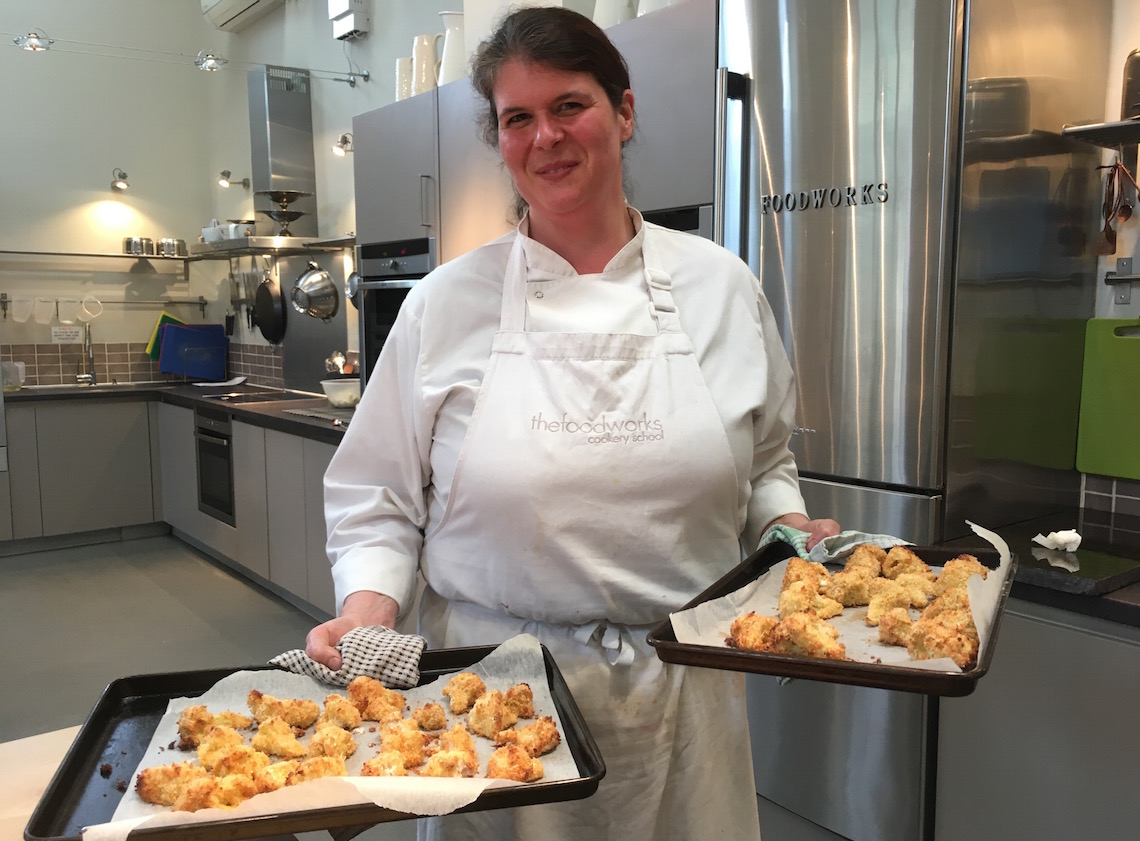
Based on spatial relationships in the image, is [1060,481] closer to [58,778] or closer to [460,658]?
[460,658]

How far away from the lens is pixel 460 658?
3.94 ft

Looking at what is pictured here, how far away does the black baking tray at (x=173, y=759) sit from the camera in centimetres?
82

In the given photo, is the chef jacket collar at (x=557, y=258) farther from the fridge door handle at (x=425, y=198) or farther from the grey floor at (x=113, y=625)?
the fridge door handle at (x=425, y=198)

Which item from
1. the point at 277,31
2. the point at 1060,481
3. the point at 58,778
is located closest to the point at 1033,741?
the point at 1060,481

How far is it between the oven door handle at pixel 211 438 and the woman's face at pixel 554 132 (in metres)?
3.69

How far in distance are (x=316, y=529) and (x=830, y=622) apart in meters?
2.99

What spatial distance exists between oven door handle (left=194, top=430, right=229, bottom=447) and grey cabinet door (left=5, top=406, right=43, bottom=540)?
0.90 metres

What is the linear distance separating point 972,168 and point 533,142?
1.08 meters

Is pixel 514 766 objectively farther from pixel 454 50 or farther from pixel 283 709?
pixel 454 50

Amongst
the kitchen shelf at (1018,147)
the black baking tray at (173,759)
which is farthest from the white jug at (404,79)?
the black baking tray at (173,759)

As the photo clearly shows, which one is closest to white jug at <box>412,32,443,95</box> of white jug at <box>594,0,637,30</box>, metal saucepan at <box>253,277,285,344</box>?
white jug at <box>594,0,637,30</box>

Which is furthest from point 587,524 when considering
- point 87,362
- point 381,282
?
point 87,362

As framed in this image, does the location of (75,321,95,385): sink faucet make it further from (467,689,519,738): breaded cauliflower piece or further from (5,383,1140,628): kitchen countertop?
(467,689,519,738): breaded cauliflower piece

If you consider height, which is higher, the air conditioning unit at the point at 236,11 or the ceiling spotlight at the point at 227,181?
the air conditioning unit at the point at 236,11
